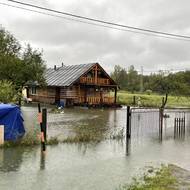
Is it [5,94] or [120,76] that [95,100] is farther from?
[120,76]

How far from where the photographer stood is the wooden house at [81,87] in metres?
44.4

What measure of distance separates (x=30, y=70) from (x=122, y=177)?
25.5 meters

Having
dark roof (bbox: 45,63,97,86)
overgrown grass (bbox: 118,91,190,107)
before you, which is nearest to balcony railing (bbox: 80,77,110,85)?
dark roof (bbox: 45,63,97,86)

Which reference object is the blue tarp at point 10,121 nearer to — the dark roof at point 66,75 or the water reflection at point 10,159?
the water reflection at point 10,159

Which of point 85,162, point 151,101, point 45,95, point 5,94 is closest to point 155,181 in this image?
point 85,162

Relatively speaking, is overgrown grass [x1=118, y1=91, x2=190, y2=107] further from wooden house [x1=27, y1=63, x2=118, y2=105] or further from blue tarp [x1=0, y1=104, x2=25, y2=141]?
blue tarp [x1=0, y1=104, x2=25, y2=141]

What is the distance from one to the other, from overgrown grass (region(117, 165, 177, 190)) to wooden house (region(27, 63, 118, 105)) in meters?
33.6

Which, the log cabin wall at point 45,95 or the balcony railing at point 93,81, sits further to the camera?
the log cabin wall at point 45,95

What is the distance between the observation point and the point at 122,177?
9.34 meters

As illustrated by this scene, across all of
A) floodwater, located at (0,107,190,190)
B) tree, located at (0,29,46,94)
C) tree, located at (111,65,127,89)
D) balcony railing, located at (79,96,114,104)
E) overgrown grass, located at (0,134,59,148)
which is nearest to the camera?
floodwater, located at (0,107,190,190)

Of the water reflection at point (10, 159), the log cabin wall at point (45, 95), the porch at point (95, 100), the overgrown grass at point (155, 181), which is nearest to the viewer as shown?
the overgrown grass at point (155, 181)

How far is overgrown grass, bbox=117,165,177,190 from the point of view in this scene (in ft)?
26.6

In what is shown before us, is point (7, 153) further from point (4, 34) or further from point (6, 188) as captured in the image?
point (4, 34)

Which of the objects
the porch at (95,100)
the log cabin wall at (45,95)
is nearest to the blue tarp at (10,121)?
the porch at (95,100)
